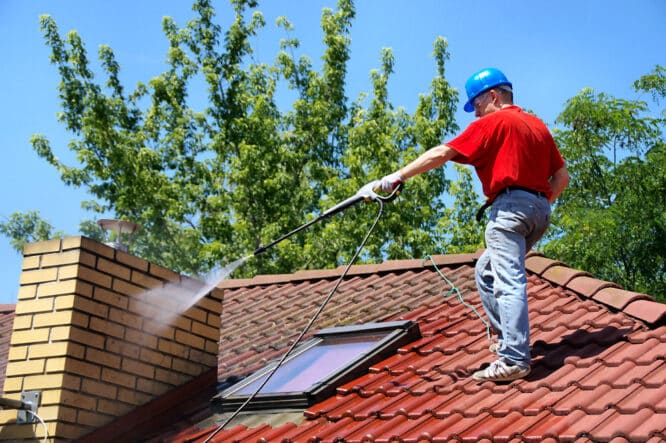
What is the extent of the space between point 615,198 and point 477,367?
13.2 m

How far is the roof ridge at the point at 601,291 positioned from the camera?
19.4 ft

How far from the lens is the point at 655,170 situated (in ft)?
56.6

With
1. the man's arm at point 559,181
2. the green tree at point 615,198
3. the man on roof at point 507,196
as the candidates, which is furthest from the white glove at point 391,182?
the green tree at point 615,198

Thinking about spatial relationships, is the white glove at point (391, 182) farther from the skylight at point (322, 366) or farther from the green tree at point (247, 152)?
the green tree at point (247, 152)

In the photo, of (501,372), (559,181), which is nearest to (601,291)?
(559,181)

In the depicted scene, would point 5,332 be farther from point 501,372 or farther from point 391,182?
point 501,372

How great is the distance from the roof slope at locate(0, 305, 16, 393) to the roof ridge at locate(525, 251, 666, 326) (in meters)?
4.92

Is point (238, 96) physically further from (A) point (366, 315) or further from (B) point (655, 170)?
(A) point (366, 315)

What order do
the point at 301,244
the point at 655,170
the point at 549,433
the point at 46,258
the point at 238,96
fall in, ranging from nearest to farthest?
the point at 549,433
the point at 46,258
the point at 655,170
the point at 301,244
the point at 238,96

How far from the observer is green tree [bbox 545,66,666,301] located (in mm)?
16891

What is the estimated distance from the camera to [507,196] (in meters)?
5.41

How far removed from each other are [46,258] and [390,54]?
2107 cm

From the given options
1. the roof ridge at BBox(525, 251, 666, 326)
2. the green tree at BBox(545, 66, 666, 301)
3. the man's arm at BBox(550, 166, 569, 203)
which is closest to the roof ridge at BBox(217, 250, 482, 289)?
the roof ridge at BBox(525, 251, 666, 326)

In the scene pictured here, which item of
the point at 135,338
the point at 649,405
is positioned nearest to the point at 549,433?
the point at 649,405
